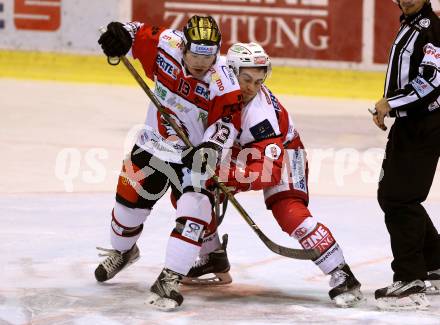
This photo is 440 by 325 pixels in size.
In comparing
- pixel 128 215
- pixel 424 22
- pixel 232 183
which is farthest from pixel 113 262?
Result: pixel 424 22

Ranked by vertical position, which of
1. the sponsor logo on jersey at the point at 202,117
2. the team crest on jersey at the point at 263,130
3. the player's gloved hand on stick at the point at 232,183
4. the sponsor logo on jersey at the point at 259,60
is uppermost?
the sponsor logo on jersey at the point at 259,60

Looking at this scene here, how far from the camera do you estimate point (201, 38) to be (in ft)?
17.4

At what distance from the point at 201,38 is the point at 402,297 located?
1343 mm

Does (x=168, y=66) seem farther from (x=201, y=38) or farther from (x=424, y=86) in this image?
(x=424, y=86)

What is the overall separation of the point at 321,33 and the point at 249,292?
5.96 meters

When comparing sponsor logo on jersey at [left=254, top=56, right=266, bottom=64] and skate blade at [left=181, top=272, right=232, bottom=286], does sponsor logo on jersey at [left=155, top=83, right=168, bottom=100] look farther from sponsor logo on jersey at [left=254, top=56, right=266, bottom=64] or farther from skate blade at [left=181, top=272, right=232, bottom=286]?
skate blade at [left=181, top=272, right=232, bottom=286]

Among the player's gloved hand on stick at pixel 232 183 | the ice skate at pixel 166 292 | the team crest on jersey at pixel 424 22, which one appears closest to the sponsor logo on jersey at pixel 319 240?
the player's gloved hand on stick at pixel 232 183

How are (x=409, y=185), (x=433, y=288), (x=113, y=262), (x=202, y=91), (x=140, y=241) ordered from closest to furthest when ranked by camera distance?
1. (x=409, y=185)
2. (x=202, y=91)
3. (x=433, y=288)
4. (x=113, y=262)
5. (x=140, y=241)

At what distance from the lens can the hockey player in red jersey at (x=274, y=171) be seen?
536cm

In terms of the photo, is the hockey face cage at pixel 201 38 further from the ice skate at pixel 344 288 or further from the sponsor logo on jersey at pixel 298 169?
the ice skate at pixel 344 288

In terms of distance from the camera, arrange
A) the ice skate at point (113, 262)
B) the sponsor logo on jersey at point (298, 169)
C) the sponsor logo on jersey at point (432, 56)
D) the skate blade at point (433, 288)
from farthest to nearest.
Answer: the ice skate at point (113, 262), the skate blade at point (433, 288), the sponsor logo on jersey at point (298, 169), the sponsor logo on jersey at point (432, 56)

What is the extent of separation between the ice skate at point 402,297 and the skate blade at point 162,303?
33.2 inches

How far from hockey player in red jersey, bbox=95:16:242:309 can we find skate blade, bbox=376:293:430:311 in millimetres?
796

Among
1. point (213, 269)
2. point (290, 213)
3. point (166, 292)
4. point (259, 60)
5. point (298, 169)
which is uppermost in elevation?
point (259, 60)
